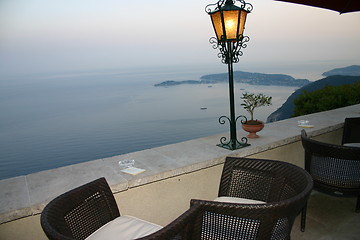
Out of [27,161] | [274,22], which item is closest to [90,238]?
[274,22]

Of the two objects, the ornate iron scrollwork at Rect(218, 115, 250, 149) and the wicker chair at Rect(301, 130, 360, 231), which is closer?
the wicker chair at Rect(301, 130, 360, 231)

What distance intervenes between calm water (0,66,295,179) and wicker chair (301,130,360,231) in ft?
15.7

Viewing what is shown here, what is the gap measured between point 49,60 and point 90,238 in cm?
1742

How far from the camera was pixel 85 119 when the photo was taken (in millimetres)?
17891

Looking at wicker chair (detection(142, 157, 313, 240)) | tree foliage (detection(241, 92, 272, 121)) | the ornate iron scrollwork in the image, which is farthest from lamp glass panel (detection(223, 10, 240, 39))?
wicker chair (detection(142, 157, 313, 240))

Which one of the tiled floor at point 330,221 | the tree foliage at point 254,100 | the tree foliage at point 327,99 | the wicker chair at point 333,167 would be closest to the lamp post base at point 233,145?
the tree foliage at point 254,100

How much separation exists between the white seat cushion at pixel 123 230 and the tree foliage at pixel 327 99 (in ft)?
17.7

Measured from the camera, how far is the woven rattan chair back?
116 centimetres

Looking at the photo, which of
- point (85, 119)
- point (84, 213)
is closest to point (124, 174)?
point (84, 213)

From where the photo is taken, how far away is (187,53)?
17656mm

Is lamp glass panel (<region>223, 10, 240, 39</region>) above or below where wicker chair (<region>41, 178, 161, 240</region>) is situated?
above

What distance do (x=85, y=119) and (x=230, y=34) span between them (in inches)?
678

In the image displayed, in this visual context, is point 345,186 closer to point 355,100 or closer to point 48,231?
point 48,231

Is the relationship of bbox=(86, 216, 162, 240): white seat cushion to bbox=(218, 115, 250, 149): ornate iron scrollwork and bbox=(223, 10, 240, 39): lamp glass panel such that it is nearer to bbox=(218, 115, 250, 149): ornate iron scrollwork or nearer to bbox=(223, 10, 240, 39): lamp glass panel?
bbox=(218, 115, 250, 149): ornate iron scrollwork
